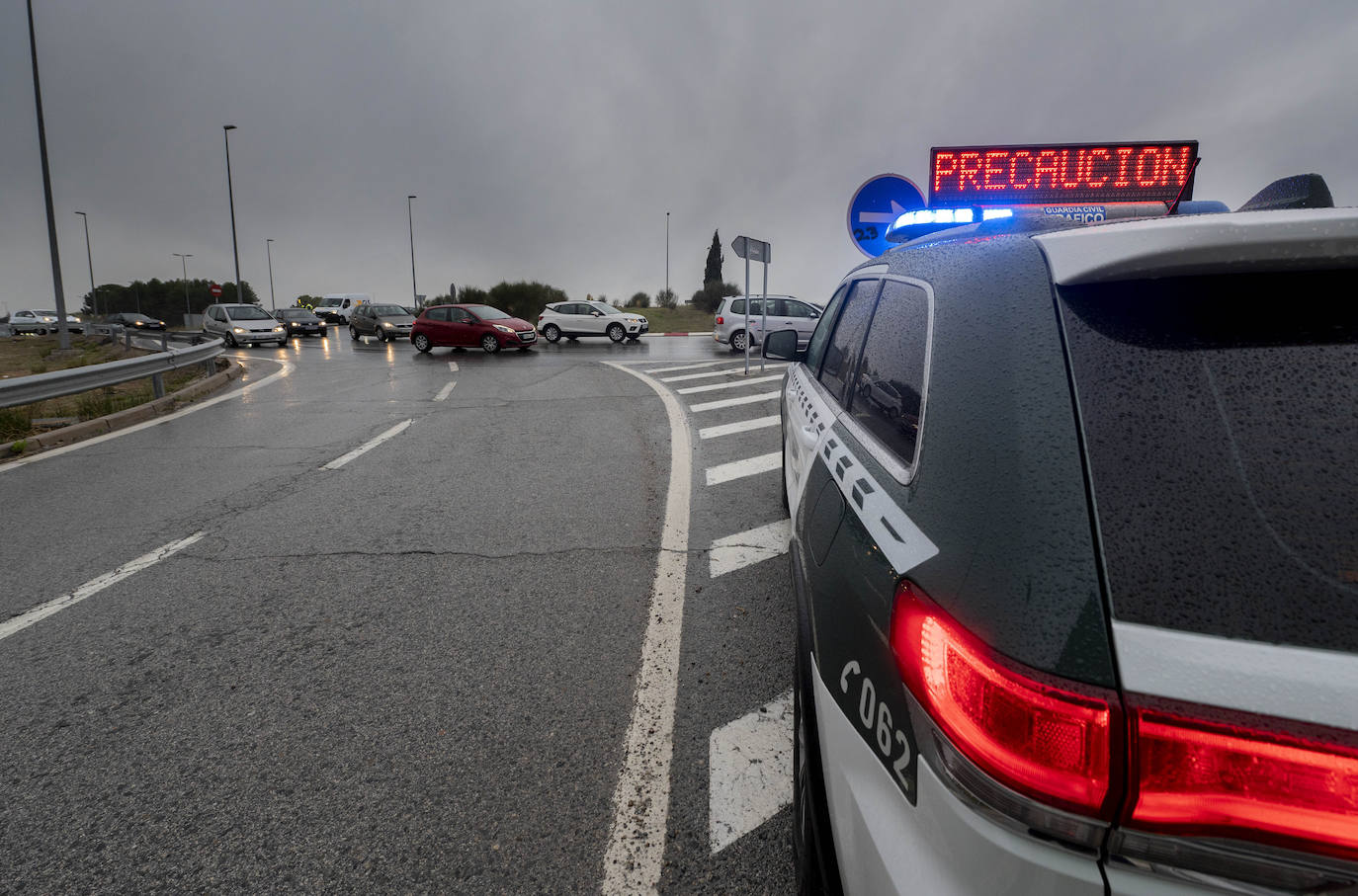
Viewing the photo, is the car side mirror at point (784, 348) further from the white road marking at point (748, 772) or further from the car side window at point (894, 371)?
the white road marking at point (748, 772)

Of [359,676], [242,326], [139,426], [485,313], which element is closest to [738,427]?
[359,676]

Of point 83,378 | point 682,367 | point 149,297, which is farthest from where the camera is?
point 149,297

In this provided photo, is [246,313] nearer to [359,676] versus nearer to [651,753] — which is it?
[359,676]

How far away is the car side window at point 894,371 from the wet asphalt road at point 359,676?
53.8 inches

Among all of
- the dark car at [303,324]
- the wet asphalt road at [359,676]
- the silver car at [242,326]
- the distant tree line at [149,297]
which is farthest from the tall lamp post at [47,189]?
the distant tree line at [149,297]

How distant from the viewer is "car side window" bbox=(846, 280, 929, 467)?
1.64m

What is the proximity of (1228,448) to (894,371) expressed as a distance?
915 mm

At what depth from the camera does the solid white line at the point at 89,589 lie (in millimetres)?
3555

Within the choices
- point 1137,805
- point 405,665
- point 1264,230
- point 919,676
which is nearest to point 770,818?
point 919,676

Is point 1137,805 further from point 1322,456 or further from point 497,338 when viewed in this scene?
point 497,338

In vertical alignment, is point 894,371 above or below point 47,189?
below

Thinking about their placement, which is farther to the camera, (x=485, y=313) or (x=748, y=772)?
(x=485, y=313)

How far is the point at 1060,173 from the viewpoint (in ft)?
18.5

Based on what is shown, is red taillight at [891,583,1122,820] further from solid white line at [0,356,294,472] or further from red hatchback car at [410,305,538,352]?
red hatchback car at [410,305,538,352]
